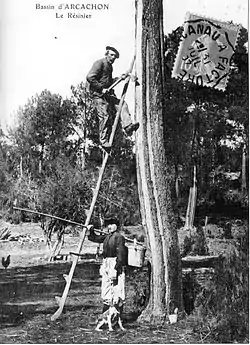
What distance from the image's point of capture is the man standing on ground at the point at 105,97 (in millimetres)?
3000

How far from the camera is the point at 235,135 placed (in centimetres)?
307

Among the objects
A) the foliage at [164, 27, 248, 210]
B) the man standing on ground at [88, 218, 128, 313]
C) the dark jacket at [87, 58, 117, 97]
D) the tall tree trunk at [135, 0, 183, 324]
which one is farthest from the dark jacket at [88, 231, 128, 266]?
the dark jacket at [87, 58, 117, 97]

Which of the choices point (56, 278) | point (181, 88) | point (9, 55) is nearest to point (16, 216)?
point (56, 278)

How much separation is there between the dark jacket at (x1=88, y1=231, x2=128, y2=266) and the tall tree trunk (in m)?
0.13

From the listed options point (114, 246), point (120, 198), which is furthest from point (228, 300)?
point (120, 198)

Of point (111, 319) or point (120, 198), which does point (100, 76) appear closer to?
point (120, 198)

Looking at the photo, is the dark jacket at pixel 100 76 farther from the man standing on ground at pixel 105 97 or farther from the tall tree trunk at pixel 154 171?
the tall tree trunk at pixel 154 171

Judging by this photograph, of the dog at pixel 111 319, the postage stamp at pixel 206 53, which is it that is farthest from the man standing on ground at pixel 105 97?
the dog at pixel 111 319

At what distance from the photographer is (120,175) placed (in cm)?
303

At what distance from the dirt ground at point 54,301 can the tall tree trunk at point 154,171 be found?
0.27 feet

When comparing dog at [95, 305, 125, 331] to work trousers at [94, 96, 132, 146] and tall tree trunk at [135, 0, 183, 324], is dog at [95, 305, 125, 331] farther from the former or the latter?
work trousers at [94, 96, 132, 146]

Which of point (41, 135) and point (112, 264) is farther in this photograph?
point (41, 135)

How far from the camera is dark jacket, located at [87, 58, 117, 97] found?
9.85 ft

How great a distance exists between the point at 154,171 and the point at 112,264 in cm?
48
